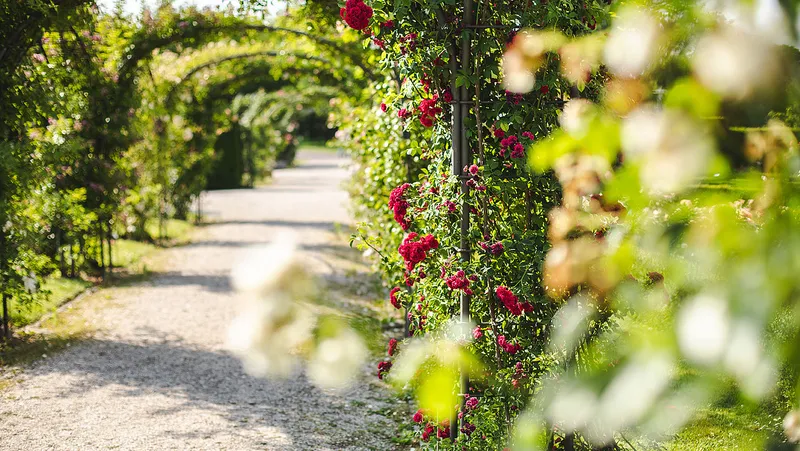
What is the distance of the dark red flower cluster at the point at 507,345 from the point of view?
296cm

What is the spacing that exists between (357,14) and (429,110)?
0.50 metres

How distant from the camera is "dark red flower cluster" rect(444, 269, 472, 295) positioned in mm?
2953

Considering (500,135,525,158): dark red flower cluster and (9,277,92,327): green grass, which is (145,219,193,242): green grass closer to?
(9,277,92,327): green grass

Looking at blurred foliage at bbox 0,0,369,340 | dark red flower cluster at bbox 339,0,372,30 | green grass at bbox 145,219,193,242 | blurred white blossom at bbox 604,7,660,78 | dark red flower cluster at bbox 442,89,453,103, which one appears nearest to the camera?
blurred white blossom at bbox 604,7,660,78

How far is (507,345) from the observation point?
2969 millimetres

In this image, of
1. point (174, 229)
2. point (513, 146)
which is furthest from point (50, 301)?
point (174, 229)

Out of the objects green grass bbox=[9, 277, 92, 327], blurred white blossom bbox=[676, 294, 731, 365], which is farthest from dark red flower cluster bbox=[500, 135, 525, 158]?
green grass bbox=[9, 277, 92, 327]

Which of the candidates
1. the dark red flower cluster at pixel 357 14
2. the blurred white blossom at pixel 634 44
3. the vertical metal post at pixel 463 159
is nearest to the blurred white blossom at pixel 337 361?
the vertical metal post at pixel 463 159

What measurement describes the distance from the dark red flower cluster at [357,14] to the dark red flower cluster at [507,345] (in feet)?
4.65

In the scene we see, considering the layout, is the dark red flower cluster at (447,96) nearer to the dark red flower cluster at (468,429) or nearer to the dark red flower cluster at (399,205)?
the dark red flower cluster at (399,205)

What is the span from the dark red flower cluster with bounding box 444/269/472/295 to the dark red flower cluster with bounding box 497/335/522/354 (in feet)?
0.74

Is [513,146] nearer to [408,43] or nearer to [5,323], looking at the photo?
[408,43]

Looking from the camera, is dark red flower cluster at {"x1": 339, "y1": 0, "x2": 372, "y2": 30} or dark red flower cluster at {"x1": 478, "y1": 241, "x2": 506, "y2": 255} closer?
dark red flower cluster at {"x1": 478, "y1": 241, "x2": 506, "y2": 255}

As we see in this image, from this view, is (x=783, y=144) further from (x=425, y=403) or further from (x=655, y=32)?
(x=425, y=403)
